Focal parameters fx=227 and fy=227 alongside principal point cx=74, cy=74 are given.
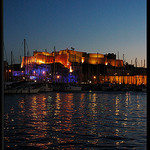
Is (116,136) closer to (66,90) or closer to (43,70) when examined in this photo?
(66,90)

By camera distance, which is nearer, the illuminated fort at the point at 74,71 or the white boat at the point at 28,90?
the white boat at the point at 28,90

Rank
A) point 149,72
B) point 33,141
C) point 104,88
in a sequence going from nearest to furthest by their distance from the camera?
point 149,72
point 33,141
point 104,88

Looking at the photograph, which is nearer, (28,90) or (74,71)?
(28,90)

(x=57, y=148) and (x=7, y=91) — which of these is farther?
(x=7, y=91)

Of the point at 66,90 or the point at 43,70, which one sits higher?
the point at 43,70

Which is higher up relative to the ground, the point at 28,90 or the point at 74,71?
the point at 74,71

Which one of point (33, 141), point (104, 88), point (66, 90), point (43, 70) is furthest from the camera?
point (43, 70)

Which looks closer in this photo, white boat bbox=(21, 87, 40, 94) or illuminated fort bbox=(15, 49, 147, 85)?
white boat bbox=(21, 87, 40, 94)

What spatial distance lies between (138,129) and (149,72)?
1071cm

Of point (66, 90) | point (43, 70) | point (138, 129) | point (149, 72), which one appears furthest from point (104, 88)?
point (149, 72)

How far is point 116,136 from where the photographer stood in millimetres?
10234

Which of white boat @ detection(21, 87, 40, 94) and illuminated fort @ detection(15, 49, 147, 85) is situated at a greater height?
illuminated fort @ detection(15, 49, 147, 85)

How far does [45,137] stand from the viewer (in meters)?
9.95

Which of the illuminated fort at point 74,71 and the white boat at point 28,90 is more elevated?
the illuminated fort at point 74,71
